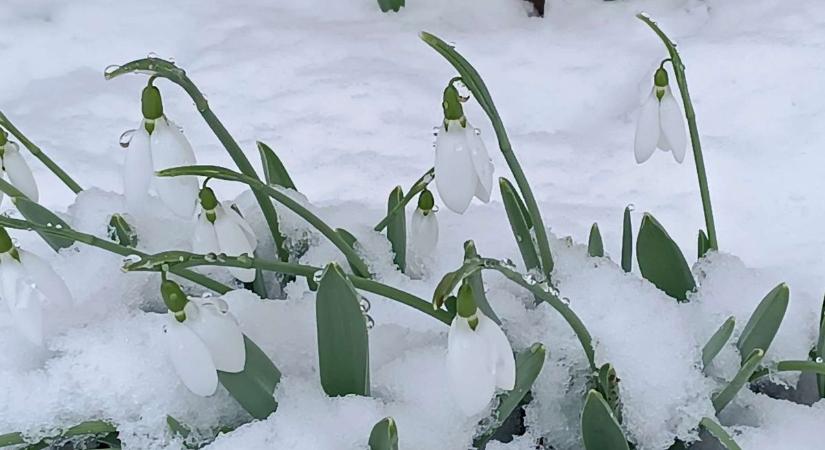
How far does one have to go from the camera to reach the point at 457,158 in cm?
73

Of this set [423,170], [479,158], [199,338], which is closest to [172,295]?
[199,338]

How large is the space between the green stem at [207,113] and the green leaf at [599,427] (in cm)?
33

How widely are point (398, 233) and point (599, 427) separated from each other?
324mm

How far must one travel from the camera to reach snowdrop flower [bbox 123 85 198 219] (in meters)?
0.76

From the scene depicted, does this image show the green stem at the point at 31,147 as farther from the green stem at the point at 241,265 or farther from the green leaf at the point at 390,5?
the green leaf at the point at 390,5

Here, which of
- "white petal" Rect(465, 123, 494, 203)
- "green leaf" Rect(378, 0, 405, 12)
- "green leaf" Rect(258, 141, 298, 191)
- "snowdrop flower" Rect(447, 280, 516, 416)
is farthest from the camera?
"green leaf" Rect(378, 0, 405, 12)

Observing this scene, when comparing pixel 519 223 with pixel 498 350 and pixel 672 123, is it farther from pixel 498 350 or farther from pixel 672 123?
pixel 498 350

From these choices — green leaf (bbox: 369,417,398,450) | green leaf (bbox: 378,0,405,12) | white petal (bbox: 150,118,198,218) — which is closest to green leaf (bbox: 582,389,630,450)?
green leaf (bbox: 369,417,398,450)

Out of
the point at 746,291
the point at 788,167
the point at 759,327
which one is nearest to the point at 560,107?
the point at 788,167

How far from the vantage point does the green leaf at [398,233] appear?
99cm

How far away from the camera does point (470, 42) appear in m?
1.91

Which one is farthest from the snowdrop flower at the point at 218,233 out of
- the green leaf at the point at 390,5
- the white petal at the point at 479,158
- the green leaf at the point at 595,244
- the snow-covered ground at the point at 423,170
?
the green leaf at the point at 390,5

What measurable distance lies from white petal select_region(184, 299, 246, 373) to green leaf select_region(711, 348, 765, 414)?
39 centimetres

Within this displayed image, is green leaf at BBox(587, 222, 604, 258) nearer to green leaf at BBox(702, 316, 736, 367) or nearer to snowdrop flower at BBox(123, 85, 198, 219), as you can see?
green leaf at BBox(702, 316, 736, 367)
